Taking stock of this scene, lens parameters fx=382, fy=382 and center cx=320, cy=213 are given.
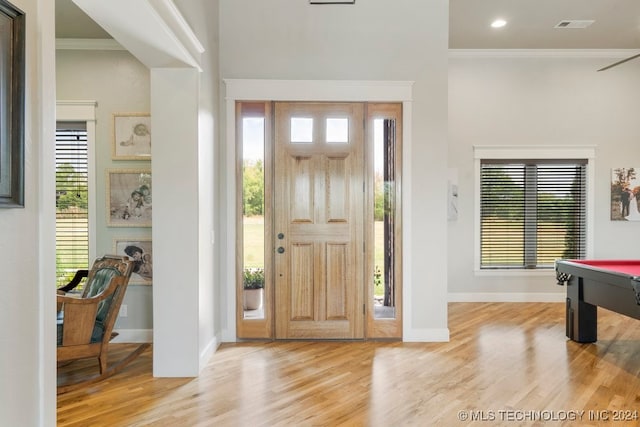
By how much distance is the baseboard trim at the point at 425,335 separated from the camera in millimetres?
3918

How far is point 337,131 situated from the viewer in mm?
3930

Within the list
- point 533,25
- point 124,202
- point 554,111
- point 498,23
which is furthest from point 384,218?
point 554,111

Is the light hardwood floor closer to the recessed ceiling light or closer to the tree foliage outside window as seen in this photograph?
the tree foliage outside window

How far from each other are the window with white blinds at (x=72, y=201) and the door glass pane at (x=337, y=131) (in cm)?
259

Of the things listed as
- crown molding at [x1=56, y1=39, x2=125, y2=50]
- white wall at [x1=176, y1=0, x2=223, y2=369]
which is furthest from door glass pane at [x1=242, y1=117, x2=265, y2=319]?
crown molding at [x1=56, y1=39, x2=125, y2=50]

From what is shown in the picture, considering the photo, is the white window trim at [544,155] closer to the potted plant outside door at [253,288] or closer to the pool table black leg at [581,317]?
the pool table black leg at [581,317]

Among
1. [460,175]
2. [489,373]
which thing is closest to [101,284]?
[489,373]

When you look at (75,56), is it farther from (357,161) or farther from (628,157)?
(628,157)

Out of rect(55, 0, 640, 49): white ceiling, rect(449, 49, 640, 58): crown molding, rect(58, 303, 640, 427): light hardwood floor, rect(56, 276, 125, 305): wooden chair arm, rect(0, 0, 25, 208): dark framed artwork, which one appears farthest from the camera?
rect(449, 49, 640, 58): crown molding

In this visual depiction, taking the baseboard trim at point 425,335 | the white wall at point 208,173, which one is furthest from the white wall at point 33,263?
the baseboard trim at point 425,335

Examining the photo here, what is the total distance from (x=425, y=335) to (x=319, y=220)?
5.27 feet

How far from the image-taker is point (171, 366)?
307cm

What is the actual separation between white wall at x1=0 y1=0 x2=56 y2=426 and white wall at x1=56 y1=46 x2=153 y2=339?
2.78 metres

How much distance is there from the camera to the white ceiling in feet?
13.9
